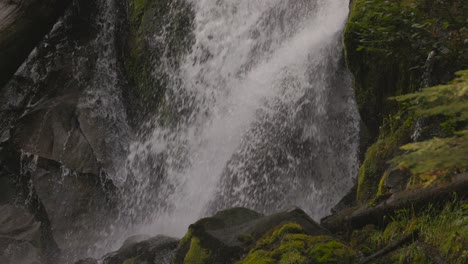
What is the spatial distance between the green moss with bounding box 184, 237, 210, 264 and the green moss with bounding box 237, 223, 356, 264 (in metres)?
0.72

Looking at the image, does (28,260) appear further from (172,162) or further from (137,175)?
(172,162)

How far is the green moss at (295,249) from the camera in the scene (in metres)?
5.05

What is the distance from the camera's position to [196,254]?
6441 mm

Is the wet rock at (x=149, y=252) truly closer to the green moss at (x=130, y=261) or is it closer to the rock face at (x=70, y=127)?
the green moss at (x=130, y=261)

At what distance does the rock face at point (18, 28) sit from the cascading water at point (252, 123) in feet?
9.86

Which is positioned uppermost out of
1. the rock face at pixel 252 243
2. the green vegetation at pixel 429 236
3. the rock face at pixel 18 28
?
the rock face at pixel 18 28

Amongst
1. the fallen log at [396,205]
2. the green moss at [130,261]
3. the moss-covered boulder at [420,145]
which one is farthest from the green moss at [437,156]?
the green moss at [130,261]

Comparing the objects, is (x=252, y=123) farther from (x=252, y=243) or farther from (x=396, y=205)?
(x=396, y=205)

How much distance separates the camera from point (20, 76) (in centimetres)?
1228

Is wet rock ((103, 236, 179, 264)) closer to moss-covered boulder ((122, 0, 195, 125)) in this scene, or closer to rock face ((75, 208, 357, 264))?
rock face ((75, 208, 357, 264))

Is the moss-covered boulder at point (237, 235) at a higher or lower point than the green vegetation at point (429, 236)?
higher

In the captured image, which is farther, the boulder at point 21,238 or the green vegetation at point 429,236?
the boulder at point 21,238

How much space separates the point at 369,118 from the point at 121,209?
6.16 m

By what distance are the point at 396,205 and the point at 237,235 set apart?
1.95 meters
